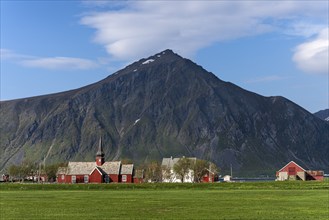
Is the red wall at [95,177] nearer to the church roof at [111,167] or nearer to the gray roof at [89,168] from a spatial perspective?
the gray roof at [89,168]

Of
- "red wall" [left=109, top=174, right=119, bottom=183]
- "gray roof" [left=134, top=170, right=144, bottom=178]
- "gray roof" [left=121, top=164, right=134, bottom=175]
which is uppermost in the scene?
"gray roof" [left=121, top=164, right=134, bottom=175]

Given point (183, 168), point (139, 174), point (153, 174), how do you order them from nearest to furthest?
point (183, 168)
point (153, 174)
point (139, 174)

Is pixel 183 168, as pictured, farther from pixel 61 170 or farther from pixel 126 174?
pixel 61 170

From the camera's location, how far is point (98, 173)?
178375 mm

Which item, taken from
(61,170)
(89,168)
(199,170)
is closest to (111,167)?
(89,168)

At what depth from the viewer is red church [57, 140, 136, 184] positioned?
17925 centimetres

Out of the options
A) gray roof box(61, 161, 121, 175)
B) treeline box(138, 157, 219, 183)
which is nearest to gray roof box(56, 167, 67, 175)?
gray roof box(61, 161, 121, 175)

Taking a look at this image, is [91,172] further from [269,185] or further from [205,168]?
[269,185]

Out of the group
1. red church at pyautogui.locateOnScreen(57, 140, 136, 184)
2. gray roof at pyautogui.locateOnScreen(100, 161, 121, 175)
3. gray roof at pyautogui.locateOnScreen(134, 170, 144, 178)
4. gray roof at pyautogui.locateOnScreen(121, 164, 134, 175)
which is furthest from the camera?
gray roof at pyautogui.locateOnScreen(134, 170, 144, 178)

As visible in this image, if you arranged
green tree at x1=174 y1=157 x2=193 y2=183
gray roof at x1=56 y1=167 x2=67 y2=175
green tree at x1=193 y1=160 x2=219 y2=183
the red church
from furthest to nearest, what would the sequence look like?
gray roof at x1=56 y1=167 x2=67 y2=175
green tree at x1=174 y1=157 x2=193 y2=183
green tree at x1=193 y1=160 x2=219 y2=183
the red church

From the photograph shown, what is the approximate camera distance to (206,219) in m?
37.7

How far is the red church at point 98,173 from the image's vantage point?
179 m

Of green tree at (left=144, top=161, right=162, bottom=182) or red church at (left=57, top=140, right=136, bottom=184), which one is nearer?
red church at (left=57, top=140, right=136, bottom=184)

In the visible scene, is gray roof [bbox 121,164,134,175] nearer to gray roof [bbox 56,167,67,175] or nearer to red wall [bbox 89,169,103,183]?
red wall [bbox 89,169,103,183]
